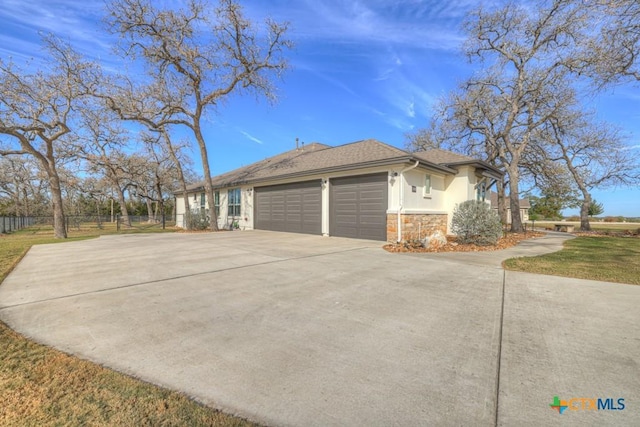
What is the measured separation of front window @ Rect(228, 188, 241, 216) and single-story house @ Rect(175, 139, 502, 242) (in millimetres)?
1127

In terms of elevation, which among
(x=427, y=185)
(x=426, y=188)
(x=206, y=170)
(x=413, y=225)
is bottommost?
(x=413, y=225)

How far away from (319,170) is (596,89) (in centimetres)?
985

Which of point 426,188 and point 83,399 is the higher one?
point 426,188

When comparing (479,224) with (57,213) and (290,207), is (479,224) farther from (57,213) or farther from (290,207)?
(57,213)

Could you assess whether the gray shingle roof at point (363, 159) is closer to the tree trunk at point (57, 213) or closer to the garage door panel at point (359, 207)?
the garage door panel at point (359, 207)

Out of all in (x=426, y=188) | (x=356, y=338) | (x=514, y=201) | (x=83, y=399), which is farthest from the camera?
(x=514, y=201)

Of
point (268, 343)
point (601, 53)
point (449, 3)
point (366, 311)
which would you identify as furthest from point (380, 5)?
point (268, 343)

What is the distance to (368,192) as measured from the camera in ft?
35.9

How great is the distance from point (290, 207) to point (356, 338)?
11.6 meters

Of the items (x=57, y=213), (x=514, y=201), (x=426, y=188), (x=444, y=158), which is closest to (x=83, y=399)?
(x=426, y=188)

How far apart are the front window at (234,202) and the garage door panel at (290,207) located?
2049 mm

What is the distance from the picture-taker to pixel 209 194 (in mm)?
17328

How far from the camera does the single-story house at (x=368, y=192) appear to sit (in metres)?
10.3

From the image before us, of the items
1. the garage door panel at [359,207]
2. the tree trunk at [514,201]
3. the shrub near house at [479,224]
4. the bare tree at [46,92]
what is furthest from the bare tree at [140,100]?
the tree trunk at [514,201]
